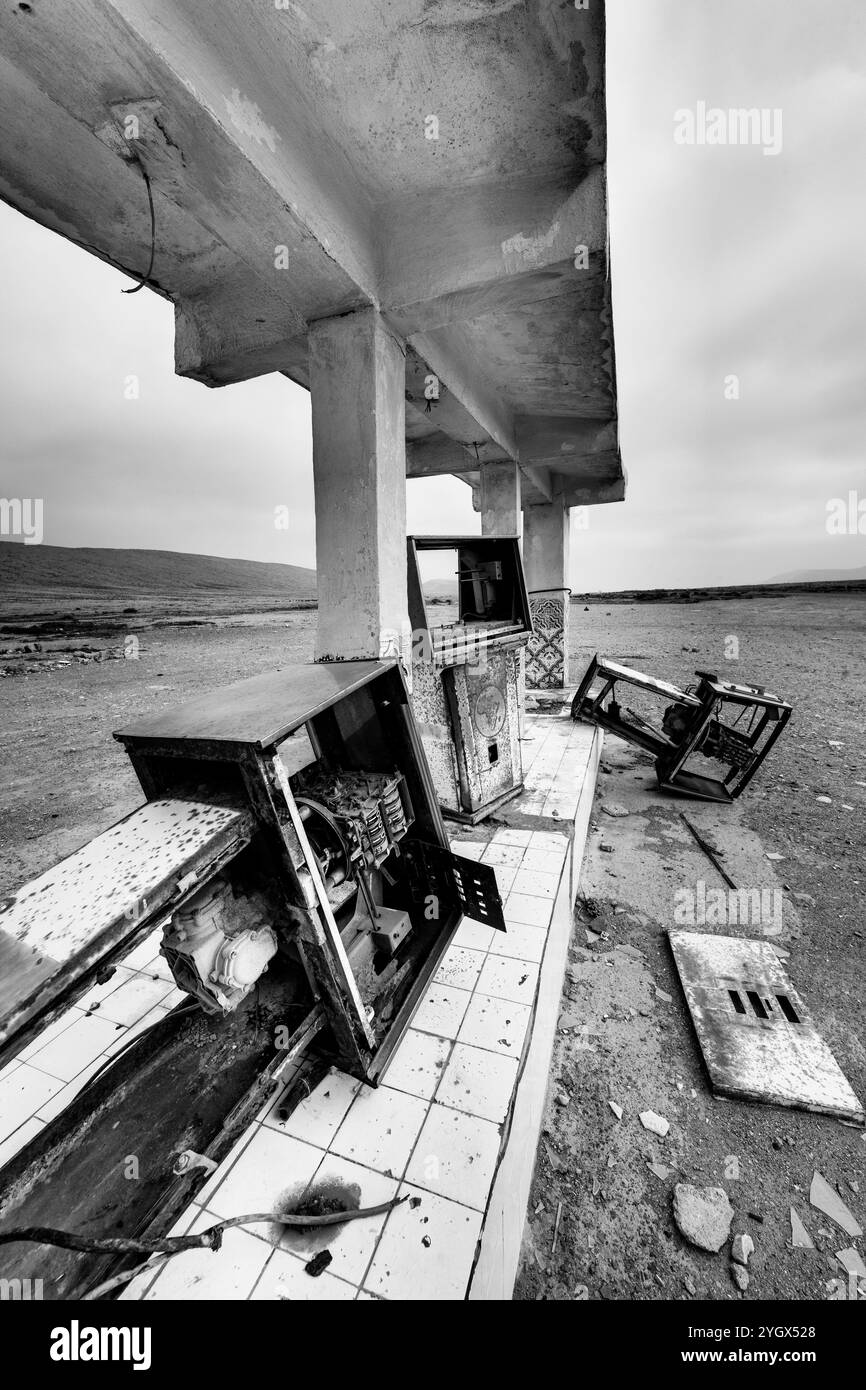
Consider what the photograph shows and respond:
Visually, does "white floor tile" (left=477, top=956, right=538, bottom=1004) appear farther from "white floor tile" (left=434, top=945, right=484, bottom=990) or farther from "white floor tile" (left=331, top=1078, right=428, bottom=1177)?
"white floor tile" (left=331, top=1078, right=428, bottom=1177)

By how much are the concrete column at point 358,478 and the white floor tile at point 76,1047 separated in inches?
78.3

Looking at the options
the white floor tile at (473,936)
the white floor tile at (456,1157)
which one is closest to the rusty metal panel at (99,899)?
the white floor tile at (456,1157)

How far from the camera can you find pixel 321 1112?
1.75 metres

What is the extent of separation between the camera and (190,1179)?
1.42 m

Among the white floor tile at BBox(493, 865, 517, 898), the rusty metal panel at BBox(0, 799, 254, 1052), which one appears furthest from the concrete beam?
the white floor tile at BBox(493, 865, 517, 898)

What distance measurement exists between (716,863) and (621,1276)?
9.66 ft

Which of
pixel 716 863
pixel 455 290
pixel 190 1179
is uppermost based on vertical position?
pixel 455 290

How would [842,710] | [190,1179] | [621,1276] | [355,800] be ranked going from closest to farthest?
1. [190,1179]
2. [621,1276]
3. [355,800]
4. [842,710]

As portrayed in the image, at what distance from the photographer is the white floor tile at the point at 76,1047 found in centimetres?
204

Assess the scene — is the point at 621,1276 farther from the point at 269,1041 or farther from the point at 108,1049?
the point at 108,1049

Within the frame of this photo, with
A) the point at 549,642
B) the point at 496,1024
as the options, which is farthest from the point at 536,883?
the point at 549,642

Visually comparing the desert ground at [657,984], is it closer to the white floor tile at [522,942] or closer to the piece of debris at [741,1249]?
the piece of debris at [741,1249]

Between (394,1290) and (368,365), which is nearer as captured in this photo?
(394,1290)
